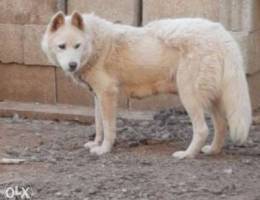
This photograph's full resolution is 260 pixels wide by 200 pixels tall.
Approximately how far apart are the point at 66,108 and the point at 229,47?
2818 millimetres

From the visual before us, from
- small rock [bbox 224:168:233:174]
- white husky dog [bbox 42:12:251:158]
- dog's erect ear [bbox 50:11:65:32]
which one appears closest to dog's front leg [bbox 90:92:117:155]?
white husky dog [bbox 42:12:251:158]

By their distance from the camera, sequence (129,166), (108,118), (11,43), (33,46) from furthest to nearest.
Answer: (11,43), (33,46), (108,118), (129,166)

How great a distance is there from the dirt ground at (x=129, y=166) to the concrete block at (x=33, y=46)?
1059 mm

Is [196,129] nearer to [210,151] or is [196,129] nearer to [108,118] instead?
[210,151]

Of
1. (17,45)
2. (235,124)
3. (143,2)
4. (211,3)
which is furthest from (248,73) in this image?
(17,45)

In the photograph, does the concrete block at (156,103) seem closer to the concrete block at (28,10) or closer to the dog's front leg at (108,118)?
the concrete block at (28,10)

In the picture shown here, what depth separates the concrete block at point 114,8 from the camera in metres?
9.10

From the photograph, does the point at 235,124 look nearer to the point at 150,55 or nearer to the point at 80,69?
the point at 150,55

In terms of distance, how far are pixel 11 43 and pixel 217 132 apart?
3.31 m

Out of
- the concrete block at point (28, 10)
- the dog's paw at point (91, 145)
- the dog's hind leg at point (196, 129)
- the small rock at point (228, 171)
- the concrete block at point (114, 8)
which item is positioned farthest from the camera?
the concrete block at point (28, 10)

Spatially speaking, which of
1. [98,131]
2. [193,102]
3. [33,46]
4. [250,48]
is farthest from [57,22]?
[250,48]

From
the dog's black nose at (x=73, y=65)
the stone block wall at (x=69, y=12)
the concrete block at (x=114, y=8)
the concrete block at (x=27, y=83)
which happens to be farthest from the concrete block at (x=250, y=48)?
the dog's black nose at (x=73, y=65)

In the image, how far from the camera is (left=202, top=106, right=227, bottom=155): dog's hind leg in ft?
23.8

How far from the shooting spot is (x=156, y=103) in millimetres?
9125
